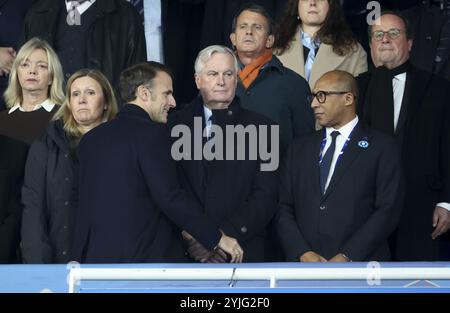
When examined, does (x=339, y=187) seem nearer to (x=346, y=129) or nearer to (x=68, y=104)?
(x=346, y=129)

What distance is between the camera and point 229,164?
7.31 m

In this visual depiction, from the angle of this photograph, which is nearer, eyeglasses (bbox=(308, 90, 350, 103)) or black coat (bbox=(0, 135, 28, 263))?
eyeglasses (bbox=(308, 90, 350, 103))

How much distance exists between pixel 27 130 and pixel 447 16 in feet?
7.97

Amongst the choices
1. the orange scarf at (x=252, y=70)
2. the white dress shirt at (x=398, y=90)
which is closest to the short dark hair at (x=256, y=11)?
the orange scarf at (x=252, y=70)

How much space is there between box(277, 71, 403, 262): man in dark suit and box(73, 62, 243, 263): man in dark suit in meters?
0.42

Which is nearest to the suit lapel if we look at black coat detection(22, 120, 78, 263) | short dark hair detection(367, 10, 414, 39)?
short dark hair detection(367, 10, 414, 39)

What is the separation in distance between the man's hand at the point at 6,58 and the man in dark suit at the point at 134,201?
54.5 inches

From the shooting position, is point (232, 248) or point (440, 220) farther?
point (440, 220)

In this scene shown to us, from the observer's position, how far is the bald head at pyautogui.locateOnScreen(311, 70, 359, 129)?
732 cm

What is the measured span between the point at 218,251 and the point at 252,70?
3.89 ft

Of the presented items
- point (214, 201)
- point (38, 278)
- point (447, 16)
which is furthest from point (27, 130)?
point (447, 16)

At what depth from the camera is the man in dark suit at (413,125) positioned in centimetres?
753

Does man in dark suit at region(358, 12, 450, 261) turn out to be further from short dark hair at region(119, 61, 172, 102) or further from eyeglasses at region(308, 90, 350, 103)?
short dark hair at region(119, 61, 172, 102)

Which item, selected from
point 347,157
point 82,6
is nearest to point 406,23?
point 347,157
